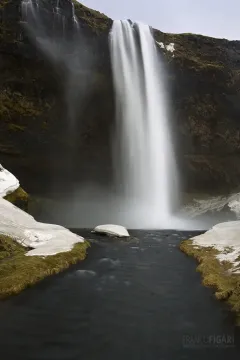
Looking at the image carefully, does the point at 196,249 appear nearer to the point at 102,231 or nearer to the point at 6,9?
the point at 102,231

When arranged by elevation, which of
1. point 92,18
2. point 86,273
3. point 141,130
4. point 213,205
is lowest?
point 86,273

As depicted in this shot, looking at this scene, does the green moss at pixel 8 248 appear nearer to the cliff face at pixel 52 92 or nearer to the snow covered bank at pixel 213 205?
the cliff face at pixel 52 92

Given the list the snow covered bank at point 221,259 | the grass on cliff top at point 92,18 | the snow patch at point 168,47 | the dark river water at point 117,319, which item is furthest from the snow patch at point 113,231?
the snow patch at point 168,47

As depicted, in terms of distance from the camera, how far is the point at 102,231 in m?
28.2

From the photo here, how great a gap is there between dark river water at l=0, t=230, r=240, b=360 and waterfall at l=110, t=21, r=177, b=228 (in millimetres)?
31654

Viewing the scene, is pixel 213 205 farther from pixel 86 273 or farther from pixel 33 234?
pixel 86 273

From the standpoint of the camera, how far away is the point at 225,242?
787 inches

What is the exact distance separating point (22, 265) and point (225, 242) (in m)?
12.3

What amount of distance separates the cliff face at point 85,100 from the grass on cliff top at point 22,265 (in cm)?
2962

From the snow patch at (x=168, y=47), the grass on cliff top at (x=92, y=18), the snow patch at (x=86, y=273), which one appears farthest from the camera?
the snow patch at (x=168, y=47)

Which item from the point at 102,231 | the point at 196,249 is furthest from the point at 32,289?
the point at 102,231

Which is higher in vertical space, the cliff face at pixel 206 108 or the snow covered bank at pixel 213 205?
the cliff face at pixel 206 108

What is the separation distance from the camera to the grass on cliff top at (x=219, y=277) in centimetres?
1123

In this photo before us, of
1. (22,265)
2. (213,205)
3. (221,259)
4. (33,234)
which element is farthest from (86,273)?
(213,205)
